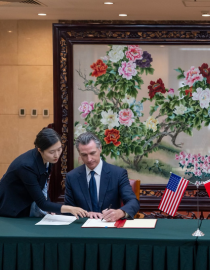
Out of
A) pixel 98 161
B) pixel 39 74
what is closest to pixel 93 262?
pixel 98 161

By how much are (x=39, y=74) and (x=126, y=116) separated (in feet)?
8.77

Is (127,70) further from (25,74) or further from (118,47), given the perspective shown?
(25,74)

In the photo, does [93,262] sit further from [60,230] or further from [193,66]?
[193,66]

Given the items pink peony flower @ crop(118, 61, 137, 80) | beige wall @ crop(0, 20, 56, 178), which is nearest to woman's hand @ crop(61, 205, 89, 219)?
pink peony flower @ crop(118, 61, 137, 80)

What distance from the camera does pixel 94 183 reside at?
394 centimetres

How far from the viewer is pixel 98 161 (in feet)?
12.9

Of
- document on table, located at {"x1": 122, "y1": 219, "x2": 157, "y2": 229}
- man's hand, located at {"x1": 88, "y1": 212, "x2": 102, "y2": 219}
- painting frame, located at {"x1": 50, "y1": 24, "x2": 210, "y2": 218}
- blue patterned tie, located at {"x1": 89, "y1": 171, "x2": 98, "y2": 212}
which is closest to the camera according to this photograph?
document on table, located at {"x1": 122, "y1": 219, "x2": 157, "y2": 229}

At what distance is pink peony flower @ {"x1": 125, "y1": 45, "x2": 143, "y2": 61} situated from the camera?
550 cm

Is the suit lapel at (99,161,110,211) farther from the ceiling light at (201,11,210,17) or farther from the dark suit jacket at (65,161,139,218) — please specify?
the ceiling light at (201,11,210,17)

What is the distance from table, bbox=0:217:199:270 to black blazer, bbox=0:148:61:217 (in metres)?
0.37

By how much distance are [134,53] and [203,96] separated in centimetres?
100

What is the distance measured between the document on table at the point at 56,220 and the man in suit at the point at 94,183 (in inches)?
10.2

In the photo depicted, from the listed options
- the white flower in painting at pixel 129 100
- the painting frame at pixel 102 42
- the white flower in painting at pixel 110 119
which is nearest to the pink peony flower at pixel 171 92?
the white flower in painting at pixel 129 100

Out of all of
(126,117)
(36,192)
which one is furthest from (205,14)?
(36,192)
